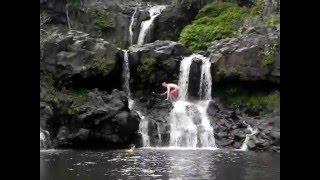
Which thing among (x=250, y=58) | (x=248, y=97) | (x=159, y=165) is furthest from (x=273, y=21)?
(x=159, y=165)

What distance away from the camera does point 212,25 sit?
106 ft

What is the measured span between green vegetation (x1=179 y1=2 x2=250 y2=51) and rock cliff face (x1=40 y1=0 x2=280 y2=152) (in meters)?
1.75

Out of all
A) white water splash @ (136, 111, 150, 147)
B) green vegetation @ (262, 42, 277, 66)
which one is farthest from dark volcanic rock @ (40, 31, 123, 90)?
green vegetation @ (262, 42, 277, 66)

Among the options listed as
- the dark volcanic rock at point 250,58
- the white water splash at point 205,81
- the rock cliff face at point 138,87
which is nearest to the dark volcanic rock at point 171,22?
the rock cliff face at point 138,87

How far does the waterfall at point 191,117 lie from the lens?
2366cm

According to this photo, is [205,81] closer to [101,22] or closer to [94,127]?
[94,127]

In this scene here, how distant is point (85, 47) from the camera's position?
83.9 feet

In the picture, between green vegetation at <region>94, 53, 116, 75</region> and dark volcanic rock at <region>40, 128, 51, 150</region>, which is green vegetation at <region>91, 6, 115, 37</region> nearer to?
green vegetation at <region>94, 53, 116, 75</region>
